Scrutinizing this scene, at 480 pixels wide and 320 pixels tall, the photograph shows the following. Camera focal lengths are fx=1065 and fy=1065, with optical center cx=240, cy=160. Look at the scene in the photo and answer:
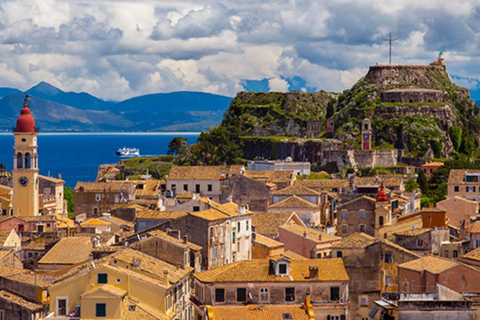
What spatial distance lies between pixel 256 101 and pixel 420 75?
31.3 metres

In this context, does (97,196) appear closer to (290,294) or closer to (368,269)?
(368,269)

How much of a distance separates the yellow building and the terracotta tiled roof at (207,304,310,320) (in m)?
1.98

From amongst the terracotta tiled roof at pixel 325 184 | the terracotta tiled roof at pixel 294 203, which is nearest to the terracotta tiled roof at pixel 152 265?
the terracotta tiled roof at pixel 294 203

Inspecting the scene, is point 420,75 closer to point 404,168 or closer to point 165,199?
point 404,168

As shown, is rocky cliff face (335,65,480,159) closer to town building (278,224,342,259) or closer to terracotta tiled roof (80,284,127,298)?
town building (278,224,342,259)

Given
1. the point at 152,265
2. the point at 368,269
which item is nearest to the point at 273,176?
the point at 368,269

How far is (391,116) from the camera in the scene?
162250mm

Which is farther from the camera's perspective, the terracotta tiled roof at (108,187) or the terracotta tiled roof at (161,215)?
the terracotta tiled roof at (108,187)

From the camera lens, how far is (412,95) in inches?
6614

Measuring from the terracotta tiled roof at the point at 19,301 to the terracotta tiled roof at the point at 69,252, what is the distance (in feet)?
28.4

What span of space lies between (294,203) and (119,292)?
44.7 m

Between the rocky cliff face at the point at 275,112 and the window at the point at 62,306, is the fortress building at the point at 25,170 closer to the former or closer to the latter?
the window at the point at 62,306

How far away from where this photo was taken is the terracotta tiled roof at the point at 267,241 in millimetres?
68250

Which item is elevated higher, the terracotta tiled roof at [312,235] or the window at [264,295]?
the terracotta tiled roof at [312,235]
